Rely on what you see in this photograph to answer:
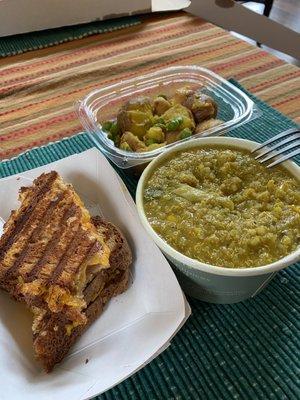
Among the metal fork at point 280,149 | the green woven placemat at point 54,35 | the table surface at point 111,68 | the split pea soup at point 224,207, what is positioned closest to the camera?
the split pea soup at point 224,207

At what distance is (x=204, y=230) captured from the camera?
0.90 metres

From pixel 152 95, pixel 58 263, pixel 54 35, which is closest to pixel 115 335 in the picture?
pixel 58 263

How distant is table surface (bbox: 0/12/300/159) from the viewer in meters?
1.53

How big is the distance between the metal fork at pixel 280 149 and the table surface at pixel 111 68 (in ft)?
1.20

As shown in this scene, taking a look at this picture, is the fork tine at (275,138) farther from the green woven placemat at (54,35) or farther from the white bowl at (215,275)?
the green woven placemat at (54,35)

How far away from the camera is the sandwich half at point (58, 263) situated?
0.84 metres

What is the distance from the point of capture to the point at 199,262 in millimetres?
842

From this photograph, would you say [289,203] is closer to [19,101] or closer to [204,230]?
[204,230]

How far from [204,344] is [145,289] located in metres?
0.16

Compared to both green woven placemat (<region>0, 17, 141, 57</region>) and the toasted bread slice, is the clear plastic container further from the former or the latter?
green woven placemat (<region>0, 17, 141, 57</region>)

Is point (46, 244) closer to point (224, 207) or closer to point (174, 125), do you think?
point (224, 207)

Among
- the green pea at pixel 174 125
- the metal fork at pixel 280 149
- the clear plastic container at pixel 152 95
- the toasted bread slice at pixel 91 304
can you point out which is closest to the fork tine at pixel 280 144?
the metal fork at pixel 280 149

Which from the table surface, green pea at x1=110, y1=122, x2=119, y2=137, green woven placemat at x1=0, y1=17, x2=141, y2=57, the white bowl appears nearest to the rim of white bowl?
the white bowl

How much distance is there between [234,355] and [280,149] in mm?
517
